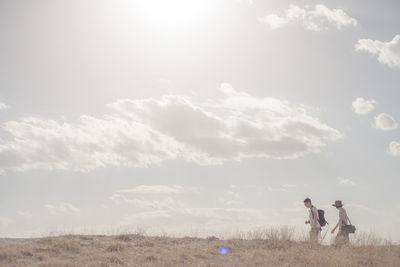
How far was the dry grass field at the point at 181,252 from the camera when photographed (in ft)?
41.8

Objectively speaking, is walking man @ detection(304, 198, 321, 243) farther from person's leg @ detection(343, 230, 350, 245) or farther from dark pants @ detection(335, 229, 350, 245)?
person's leg @ detection(343, 230, 350, 245)

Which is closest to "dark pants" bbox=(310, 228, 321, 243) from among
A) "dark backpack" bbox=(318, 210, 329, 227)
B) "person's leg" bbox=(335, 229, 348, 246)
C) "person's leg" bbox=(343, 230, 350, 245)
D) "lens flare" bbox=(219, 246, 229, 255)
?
"dark backpack" bbox=(318, 210, 329, 227)

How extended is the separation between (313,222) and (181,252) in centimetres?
542

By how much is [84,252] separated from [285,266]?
6.58 metres

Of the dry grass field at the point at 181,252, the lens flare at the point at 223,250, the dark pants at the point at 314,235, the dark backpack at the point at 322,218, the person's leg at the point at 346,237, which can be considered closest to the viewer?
the dry grass field at the point at 181,252

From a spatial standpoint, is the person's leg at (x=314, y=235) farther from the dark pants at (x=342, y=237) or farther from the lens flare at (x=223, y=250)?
the lens flare at (x=223, y=250)

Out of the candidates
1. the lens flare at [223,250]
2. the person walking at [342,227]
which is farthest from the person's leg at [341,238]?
the lens flare at [223,250]

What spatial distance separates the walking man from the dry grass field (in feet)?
1.09

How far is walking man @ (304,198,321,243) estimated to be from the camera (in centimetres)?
1575

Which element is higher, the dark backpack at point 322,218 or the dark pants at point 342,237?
the dark backpack at point 322,218

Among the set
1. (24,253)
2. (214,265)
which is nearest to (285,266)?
(214,265)

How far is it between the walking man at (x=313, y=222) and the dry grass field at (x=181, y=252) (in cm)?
33

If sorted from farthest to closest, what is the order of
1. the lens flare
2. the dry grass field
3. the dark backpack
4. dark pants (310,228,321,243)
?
the dark backpack → dark pants (310,228,321,243) → the lens flare → the dry grass field

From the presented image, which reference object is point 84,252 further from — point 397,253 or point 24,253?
point 397,253
